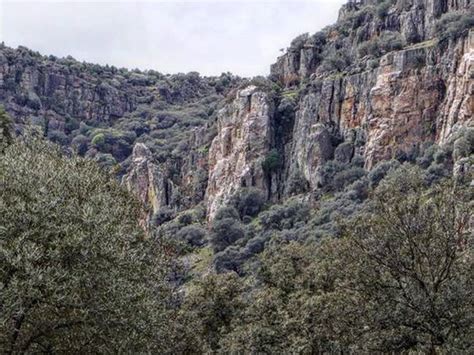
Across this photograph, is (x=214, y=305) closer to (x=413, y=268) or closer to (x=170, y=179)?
(x=413, y=268)

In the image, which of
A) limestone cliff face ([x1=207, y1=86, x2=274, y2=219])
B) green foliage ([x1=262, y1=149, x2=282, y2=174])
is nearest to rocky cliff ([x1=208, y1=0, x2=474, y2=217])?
limestone cliff face ([x1=207, y1=86, x2=274, y2=219])

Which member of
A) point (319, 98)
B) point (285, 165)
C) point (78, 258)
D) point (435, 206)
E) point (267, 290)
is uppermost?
point (319, 98)

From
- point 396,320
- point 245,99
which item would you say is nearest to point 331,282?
point 396,320

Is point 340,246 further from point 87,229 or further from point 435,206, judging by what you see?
point 87,229

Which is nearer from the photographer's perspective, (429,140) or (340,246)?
(340,246)

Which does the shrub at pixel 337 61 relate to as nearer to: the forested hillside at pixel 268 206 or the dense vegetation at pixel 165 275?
the forested hillside at pixel 268 206

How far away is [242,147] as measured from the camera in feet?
406

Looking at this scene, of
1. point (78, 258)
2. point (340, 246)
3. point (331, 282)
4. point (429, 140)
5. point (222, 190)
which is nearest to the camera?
point (78, 258)

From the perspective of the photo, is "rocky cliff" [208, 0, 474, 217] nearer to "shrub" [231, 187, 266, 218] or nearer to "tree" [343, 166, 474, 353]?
"shrub" [231, 187, 266, 218]

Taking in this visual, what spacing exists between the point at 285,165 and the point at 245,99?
19.2 meters

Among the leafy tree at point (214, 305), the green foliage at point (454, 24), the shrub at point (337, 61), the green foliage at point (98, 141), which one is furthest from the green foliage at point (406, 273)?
the green foliage at point (98, 141)

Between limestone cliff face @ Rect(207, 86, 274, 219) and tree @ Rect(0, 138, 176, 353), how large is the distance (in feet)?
322

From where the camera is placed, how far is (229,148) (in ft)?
425

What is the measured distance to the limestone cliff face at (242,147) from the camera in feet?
392
